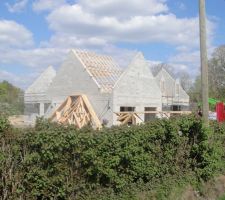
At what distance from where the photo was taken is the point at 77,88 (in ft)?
111

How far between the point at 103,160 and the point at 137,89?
2608cm

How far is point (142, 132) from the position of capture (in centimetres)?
975

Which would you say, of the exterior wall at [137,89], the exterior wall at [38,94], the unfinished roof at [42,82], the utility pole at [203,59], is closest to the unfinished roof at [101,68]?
the exterior wall at [137,89]

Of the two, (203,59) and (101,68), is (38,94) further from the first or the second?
(203,59)

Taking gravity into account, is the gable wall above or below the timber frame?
above

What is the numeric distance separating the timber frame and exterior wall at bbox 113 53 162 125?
1.94 meters

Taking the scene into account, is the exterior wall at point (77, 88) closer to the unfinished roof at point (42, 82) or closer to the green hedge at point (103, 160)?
the unfinished roof at point (42, 82)

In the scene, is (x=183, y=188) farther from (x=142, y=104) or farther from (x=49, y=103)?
(x=49, y=103)

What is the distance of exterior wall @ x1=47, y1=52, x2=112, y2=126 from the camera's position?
31697 millimetres

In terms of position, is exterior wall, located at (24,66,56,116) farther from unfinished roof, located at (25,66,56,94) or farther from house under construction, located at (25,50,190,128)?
house under construction, located at (25,50,190,128)

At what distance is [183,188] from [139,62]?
2453cm

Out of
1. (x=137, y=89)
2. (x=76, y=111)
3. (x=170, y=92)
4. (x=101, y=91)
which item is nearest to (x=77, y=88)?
(x=101, y=91)

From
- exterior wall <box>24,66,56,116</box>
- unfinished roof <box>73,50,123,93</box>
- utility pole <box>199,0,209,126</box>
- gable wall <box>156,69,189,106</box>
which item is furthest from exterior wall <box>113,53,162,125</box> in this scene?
utility pole <box>199,0,209,126</box>

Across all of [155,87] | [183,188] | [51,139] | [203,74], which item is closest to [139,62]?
[155,87]
